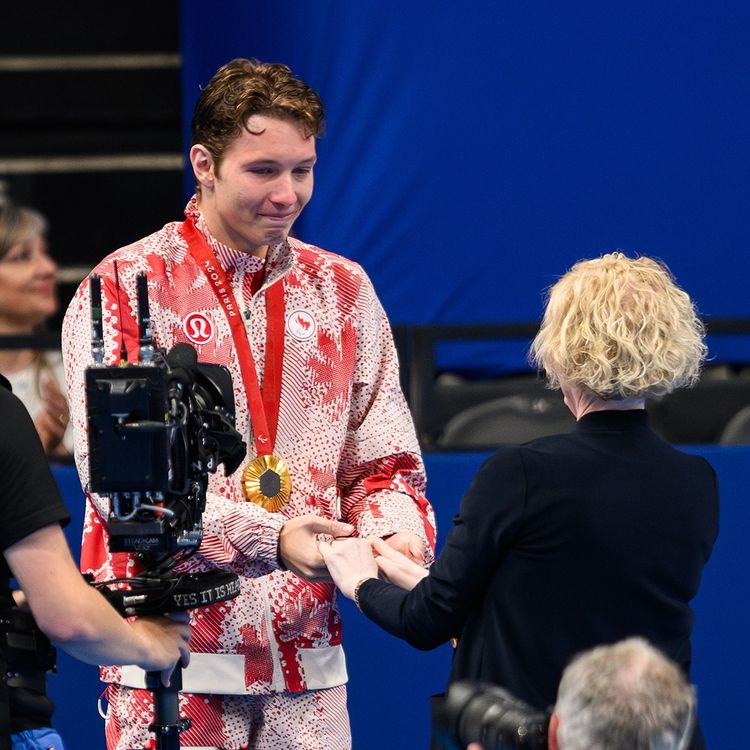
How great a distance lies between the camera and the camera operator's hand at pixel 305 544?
229 centimetres

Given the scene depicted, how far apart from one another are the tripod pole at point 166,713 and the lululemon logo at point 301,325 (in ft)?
1.87

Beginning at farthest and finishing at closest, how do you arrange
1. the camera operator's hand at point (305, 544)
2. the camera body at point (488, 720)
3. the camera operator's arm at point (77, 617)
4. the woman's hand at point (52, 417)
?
the woman's hand at point (52, 417), the camera operator's hand at point (305, 544), the camera operator's arm at point (77, 617), the camera body at point (488, 720)

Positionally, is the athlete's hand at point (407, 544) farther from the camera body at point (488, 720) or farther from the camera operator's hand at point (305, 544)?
the camera body at point (488, 720)

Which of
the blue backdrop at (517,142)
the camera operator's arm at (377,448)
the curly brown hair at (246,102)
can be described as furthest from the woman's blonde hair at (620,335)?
the blue backdrop at (517,142)

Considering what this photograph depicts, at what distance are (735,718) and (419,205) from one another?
153 centimetres

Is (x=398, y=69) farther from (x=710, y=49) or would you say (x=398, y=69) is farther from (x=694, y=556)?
(x=694, y=556)

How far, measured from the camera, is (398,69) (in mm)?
4094

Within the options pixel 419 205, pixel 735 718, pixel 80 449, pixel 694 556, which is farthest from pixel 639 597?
pixel 419 205

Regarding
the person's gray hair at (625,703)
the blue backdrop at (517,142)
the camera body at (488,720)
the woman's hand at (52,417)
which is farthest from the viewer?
the blue backdrop at (517,142)

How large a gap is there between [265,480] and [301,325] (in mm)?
254

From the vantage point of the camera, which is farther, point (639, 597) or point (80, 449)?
point (80, 449)

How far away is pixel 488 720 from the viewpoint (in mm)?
1810

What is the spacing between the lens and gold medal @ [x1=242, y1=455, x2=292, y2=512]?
238cm

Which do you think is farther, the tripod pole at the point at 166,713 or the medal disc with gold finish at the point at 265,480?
the medal disc with gold finish at the point at 265,480
